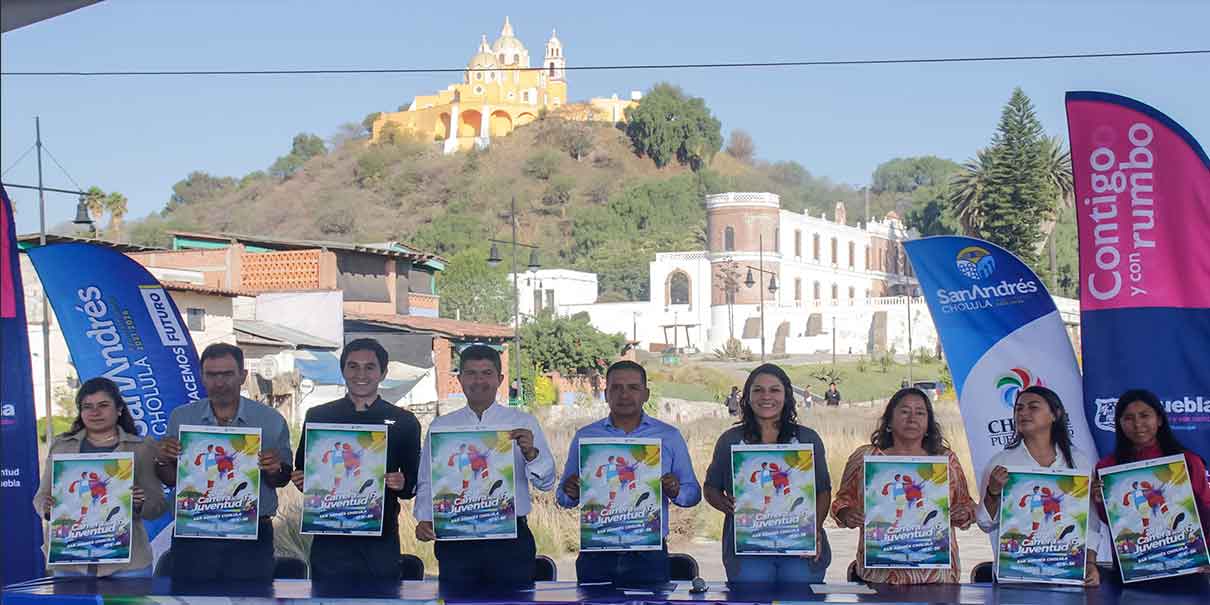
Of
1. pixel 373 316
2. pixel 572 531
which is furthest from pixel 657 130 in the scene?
pixel 572 531

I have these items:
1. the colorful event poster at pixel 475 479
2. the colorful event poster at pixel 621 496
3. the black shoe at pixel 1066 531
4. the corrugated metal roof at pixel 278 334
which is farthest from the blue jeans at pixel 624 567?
the corrugated metal roof at pixel 278 334

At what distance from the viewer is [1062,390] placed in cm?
688

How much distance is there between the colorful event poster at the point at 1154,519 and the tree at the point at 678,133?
353 ft

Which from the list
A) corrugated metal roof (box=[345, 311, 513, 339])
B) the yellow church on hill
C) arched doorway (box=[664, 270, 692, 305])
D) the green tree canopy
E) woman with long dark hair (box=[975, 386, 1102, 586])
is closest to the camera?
woman with long dark hair (box=[975, 386, 1102, 586])

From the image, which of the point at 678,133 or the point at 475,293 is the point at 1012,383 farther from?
the point at 678,133

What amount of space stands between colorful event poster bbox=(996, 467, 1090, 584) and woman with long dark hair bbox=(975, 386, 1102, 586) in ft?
0.29

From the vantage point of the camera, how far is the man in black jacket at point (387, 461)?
5.54 meters

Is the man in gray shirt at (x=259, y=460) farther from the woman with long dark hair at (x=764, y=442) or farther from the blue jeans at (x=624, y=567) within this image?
the woman with long dark hair at (x=764, y=442)

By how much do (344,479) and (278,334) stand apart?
786 inches

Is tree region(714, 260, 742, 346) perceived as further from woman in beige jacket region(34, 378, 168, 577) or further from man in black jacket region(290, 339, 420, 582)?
woman in beige jacket region(34, 378, 168, 577)

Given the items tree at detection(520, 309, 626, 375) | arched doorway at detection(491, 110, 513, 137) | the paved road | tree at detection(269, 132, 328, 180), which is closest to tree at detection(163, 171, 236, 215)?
tree at detection(269, 132, 328, 180)

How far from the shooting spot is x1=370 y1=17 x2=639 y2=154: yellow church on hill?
124 m

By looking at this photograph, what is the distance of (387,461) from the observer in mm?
5574

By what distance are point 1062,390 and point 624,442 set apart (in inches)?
108
